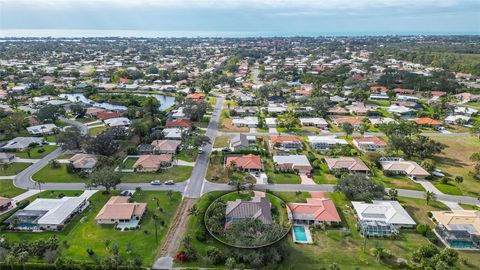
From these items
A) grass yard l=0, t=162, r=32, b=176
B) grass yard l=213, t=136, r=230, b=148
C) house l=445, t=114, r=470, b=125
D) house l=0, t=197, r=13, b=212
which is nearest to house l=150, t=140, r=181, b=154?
grass yard l=213, t=136, r=230, b=148

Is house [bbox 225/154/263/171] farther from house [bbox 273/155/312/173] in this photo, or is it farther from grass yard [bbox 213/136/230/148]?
grass yard [bbox 213/136/230/148]

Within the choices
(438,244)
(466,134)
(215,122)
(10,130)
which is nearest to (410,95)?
(466,134)

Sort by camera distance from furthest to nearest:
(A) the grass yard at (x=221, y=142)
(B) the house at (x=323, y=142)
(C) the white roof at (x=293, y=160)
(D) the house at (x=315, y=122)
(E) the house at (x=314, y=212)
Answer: (D) the house at (x=315, y=122)
(A) the grass yard at (x=221, y=142)
(B) the house at (x=323, y=142)
(C) the white roof at (x=293, y=160)
(E) the house at (x=314, y=212)

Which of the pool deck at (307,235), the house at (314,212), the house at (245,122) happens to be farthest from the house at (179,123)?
the pool deck at (307,235)

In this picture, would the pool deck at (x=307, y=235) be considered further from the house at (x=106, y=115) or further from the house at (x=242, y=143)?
the house at (x=106, y=115)

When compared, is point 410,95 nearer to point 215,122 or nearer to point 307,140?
point 307,140

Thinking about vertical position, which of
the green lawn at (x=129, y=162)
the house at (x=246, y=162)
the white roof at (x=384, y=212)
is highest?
the house at (x=246, y=162)

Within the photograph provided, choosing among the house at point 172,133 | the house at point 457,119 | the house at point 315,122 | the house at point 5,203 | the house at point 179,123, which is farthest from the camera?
the house at point 457,119

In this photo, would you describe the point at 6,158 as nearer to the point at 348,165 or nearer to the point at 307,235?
the point at 307,235
